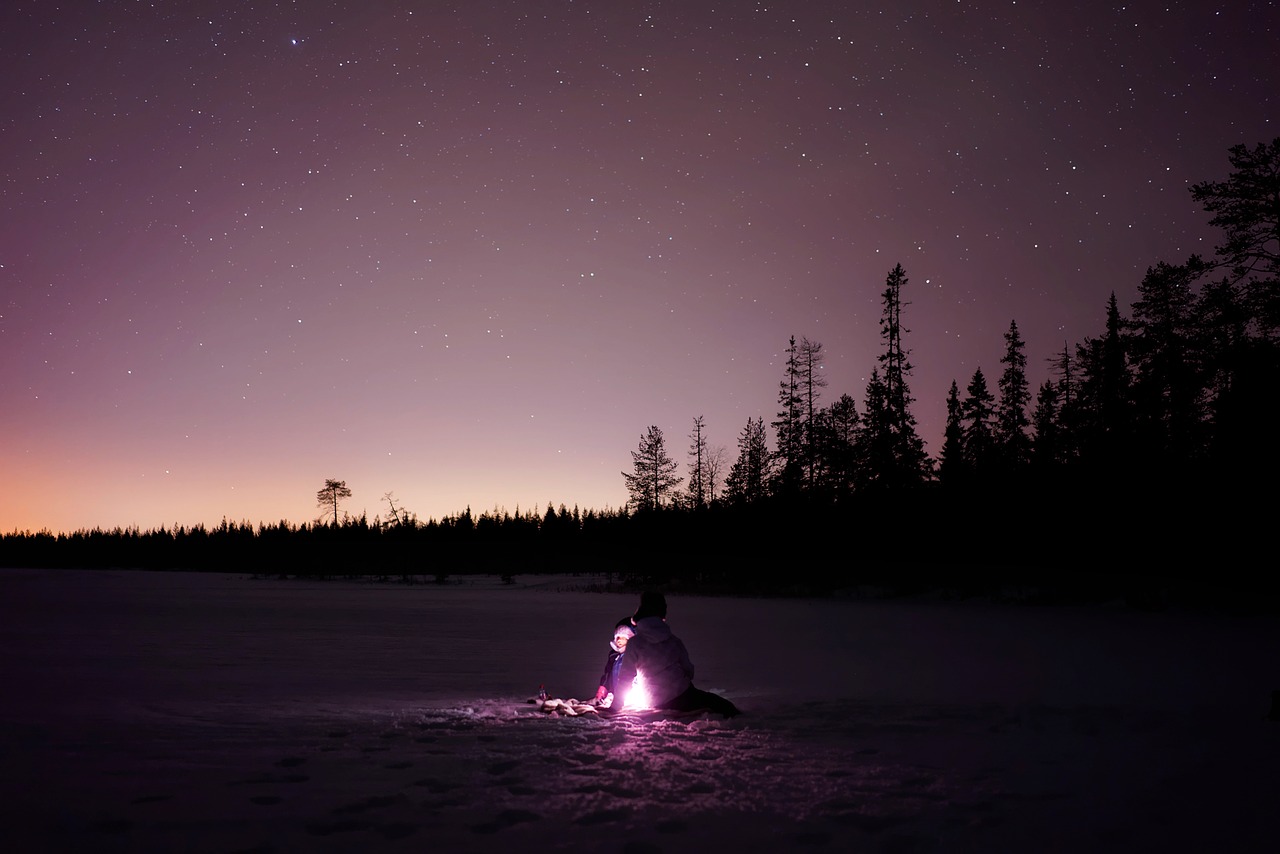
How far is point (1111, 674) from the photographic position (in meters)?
14.2

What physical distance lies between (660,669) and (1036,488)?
37.4 meters

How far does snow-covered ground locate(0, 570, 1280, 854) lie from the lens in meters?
5.55

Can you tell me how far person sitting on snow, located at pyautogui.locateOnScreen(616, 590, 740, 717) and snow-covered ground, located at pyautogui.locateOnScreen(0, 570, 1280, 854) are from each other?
1.48 ft

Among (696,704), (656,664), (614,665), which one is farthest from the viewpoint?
(614,665)

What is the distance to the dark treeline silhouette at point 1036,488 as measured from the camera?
3200cm

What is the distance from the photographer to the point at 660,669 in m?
10.2

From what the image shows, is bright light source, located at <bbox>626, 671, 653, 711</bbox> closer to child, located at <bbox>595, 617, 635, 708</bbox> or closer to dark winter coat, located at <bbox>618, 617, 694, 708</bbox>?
dark winter coat, located at <bbox>618, 617, 694, 708</bbox>

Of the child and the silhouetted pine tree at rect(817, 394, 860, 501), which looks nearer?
the child

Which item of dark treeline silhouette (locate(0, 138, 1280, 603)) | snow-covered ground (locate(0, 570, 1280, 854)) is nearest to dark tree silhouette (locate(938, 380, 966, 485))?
dark treeline silhouette (locate(0, 138, 1280, 603))

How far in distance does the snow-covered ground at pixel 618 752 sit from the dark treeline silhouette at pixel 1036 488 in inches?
701

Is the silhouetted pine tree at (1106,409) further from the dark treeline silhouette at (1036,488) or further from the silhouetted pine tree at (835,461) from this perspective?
the silhouetted pine tree at (835,461)

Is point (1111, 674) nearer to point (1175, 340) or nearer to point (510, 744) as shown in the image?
point (510, 744)

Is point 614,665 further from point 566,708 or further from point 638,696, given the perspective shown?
point 566,708

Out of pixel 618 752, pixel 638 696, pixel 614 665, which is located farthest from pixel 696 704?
pixel 618 752
